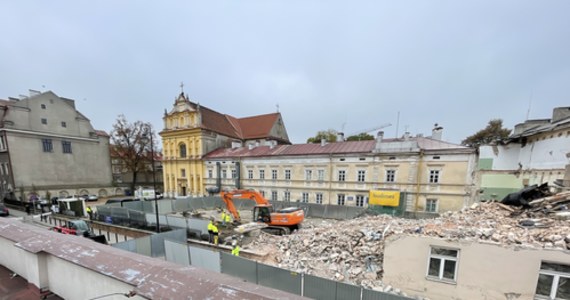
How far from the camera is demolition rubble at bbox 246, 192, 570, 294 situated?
5.80 meters

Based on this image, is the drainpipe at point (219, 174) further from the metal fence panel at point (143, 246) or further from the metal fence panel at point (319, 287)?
the metal fence panel at point (319, 287)

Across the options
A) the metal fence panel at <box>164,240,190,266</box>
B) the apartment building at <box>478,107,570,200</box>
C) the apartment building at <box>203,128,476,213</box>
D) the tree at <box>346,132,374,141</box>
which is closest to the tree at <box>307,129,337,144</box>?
the tree at <box>346,132,374,141</box>

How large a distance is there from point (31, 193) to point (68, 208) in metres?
12.6

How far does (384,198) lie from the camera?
17094 millimetres

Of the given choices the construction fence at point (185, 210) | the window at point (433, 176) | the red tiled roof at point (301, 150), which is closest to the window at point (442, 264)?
the construction fence at point (185, 210)

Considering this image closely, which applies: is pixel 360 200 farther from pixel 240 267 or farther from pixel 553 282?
pixel 240 267

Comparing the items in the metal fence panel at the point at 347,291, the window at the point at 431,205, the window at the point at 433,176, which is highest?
the window at the point at 433,176

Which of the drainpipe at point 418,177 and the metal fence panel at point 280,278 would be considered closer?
the metal fence panel at point 280,278

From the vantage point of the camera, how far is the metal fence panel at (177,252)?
8.38 m

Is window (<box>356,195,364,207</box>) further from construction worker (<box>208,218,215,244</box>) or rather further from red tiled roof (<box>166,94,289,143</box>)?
red tiled roof (<box>166,94,289,143</box>)

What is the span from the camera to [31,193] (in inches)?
898

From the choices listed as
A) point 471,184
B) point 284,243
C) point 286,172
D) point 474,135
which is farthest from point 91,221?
point 474,135

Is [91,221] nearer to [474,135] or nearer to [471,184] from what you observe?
[471,184]

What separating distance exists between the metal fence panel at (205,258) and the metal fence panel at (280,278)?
6.30ft
